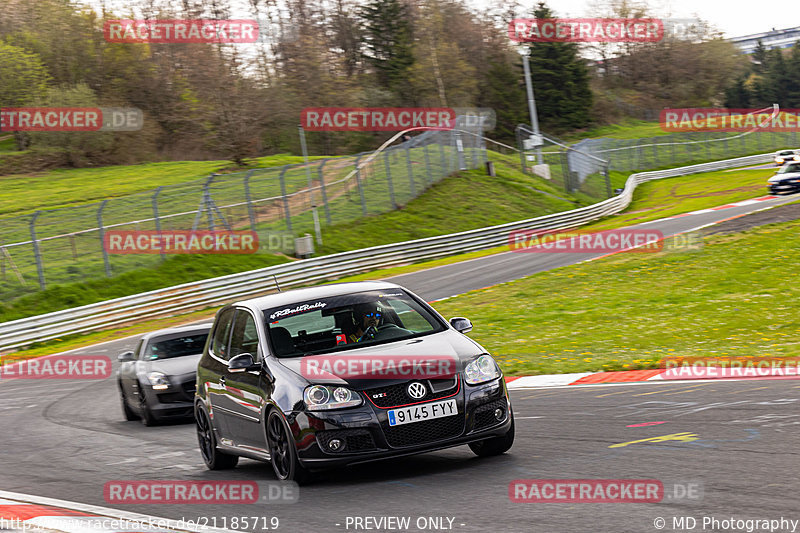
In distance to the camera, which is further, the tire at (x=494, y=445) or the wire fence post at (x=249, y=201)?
the wire fence post at (x=249, y=201)

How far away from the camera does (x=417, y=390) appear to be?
678 cm

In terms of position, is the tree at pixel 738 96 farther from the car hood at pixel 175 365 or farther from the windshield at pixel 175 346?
the car hood at pixel 175 365

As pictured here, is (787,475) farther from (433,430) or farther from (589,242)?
(589,242)

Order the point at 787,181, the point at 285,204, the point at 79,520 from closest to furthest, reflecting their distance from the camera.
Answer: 1. the point at 79,520
2. the point at 285,204
3. the point at 787,181

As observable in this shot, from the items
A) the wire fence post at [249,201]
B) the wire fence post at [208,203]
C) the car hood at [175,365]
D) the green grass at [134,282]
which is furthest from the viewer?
the wire fence post at [249,201]

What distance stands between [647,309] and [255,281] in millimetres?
17093

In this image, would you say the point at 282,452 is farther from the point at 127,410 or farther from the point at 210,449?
the point at 127,410

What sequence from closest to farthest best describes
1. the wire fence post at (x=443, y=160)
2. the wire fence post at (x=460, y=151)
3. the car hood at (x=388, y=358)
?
the car hood at (x=388, y=358) < the wire fence post at (x=443, y=160) < the wire fence post at (x=460, y=151)

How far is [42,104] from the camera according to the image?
58.4 metres

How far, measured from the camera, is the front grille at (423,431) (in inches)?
264

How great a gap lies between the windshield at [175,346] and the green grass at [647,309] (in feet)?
14.4

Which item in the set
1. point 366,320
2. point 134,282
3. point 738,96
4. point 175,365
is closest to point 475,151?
point 134,282

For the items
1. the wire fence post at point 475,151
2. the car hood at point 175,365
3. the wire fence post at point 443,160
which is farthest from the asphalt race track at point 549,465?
Result: the wire fence post at point 475,151

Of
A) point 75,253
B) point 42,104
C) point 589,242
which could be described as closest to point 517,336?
point 589,242
